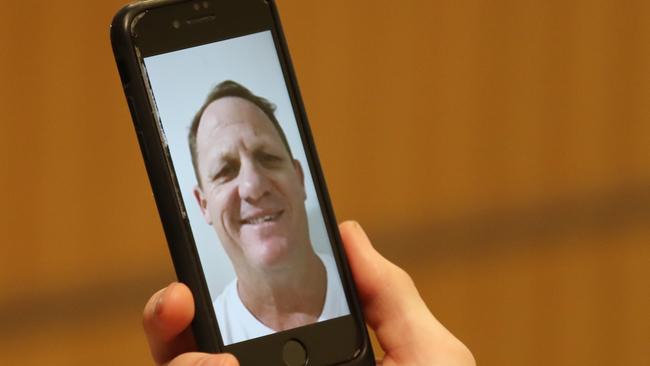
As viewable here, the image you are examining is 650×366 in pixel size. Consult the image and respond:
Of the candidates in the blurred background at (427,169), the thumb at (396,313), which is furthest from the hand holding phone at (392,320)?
the blurred background at (427,169)

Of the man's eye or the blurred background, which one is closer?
the man's eye

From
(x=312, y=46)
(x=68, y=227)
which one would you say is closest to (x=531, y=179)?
(x=312, y=46)

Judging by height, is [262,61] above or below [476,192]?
above

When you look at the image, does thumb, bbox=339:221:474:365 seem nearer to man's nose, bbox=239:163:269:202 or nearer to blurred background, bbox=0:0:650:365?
man's nose, bbox=239:163:269:202

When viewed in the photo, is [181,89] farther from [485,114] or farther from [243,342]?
[485,114]

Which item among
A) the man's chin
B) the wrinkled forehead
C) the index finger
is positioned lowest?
the index finger

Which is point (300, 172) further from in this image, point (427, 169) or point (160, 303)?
point (427, 169)

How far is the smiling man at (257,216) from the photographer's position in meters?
0.36

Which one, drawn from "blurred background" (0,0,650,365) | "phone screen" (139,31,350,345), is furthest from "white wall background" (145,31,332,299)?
"blurred background" (0,0,650,365)

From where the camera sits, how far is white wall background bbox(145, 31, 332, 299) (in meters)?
0.36

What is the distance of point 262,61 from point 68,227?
1.30ft

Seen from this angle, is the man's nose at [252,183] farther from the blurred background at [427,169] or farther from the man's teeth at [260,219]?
the blurred background at [427,169]

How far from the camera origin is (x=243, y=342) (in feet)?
1.17

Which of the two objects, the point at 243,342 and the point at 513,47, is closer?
the point at 243,342
